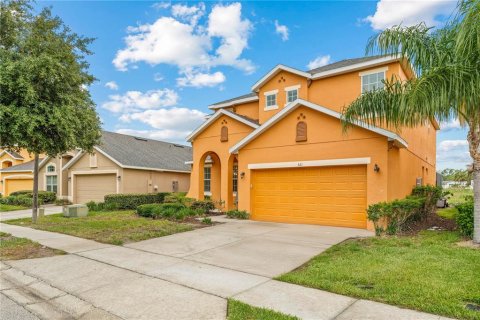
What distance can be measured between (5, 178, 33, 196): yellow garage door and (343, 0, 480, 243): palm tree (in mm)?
29588

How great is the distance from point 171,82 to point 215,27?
6.87 meters

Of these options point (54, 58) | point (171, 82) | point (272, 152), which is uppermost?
point (171, 82)

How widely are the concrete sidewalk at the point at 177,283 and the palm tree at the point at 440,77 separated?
4315 mm

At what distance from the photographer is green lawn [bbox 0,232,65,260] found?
7.62 meters

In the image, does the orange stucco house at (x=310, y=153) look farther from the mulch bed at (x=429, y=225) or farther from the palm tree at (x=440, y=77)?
the palm tree at (x=440, y=77)

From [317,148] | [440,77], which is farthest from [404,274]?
[317,148]

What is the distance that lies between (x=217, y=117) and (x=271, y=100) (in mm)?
3151

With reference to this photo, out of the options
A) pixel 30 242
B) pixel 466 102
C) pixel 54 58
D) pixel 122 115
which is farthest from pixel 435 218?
pixel 122 115

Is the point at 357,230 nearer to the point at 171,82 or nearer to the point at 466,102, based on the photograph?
the point at 466,102

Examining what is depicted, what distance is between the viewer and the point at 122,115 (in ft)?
78.9

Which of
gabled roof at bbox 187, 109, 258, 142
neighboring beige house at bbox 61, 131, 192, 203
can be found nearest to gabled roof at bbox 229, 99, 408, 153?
gabled roof at bbox 187, 109, 258, 142

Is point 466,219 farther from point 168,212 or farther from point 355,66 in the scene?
point 168,212

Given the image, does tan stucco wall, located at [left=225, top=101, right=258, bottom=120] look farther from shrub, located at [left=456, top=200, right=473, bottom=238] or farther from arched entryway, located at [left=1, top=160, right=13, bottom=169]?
arched entryway, located at [left=1, top=160, right=13, bottom=169]

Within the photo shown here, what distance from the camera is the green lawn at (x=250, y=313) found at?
405 cm
